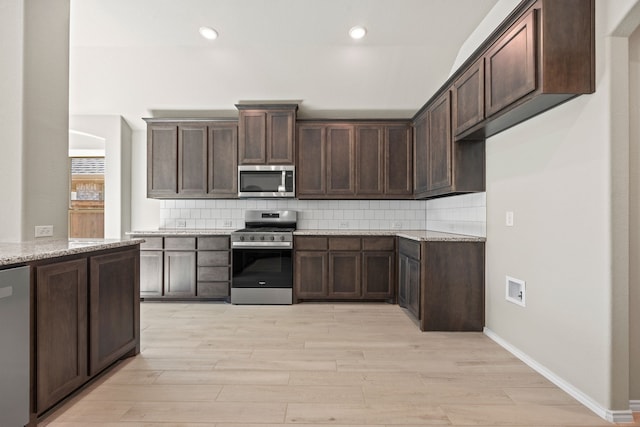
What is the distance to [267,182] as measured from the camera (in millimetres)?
4457

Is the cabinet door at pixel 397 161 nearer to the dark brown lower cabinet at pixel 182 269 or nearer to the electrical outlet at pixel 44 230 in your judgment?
the dark brown lower cabinet at pixel 182 269

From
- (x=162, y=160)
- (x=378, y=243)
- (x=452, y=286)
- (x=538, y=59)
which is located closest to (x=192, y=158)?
(x=162, y=160)

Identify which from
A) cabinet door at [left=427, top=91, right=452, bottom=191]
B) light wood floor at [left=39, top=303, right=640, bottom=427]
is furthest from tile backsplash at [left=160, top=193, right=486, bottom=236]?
light wood floor at [left=39, top=303, right=640, bottom=427]

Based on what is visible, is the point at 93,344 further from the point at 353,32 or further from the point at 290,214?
the point at 353,32

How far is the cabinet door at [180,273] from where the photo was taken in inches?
167

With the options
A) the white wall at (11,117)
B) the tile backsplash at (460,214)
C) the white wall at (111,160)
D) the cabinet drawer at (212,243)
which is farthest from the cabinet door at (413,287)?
the white wall at (111,160)

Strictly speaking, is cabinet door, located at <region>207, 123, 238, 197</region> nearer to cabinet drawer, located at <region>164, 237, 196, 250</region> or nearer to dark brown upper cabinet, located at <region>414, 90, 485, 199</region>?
cabinet drawer, located at <region>164, 237, 196, 250</region>

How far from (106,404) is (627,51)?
11.8 feet

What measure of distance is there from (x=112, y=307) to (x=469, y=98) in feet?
10.5

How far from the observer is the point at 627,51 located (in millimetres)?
1865

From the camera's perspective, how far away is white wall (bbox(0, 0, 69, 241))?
2.41m

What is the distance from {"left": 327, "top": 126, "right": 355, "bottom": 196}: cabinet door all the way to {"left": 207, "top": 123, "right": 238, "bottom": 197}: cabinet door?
4.17 ft

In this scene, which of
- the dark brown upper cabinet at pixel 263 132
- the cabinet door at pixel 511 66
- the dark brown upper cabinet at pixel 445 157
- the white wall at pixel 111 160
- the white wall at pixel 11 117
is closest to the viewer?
the cabinet door at pixel 511 66

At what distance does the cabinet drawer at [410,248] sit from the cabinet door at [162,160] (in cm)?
306
